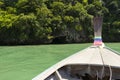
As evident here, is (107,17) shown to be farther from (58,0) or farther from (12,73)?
Answer: (12,73)

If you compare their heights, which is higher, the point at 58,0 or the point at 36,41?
the point at 58,0

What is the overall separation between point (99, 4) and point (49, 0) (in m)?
4.67

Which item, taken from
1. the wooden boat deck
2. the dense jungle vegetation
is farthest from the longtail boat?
the dense jungle vegetation

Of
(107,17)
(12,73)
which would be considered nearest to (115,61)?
(12,73)

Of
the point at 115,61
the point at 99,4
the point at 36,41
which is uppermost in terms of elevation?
the point at 99,4

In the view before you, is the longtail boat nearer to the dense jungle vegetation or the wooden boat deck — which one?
the wooden boat deck

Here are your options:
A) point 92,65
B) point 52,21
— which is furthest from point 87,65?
point 52,21

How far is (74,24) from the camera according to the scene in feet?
79.6

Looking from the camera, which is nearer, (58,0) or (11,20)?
(11,20)

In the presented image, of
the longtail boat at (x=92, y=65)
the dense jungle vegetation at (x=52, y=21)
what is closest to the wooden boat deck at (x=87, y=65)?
the longtail boat at (x=92, y=65)

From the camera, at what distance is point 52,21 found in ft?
77.9

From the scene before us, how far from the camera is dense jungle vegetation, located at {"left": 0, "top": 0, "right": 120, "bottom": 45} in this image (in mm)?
22859

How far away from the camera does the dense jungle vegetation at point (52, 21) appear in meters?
22.9

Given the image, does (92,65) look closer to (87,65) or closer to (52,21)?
(87,65)
